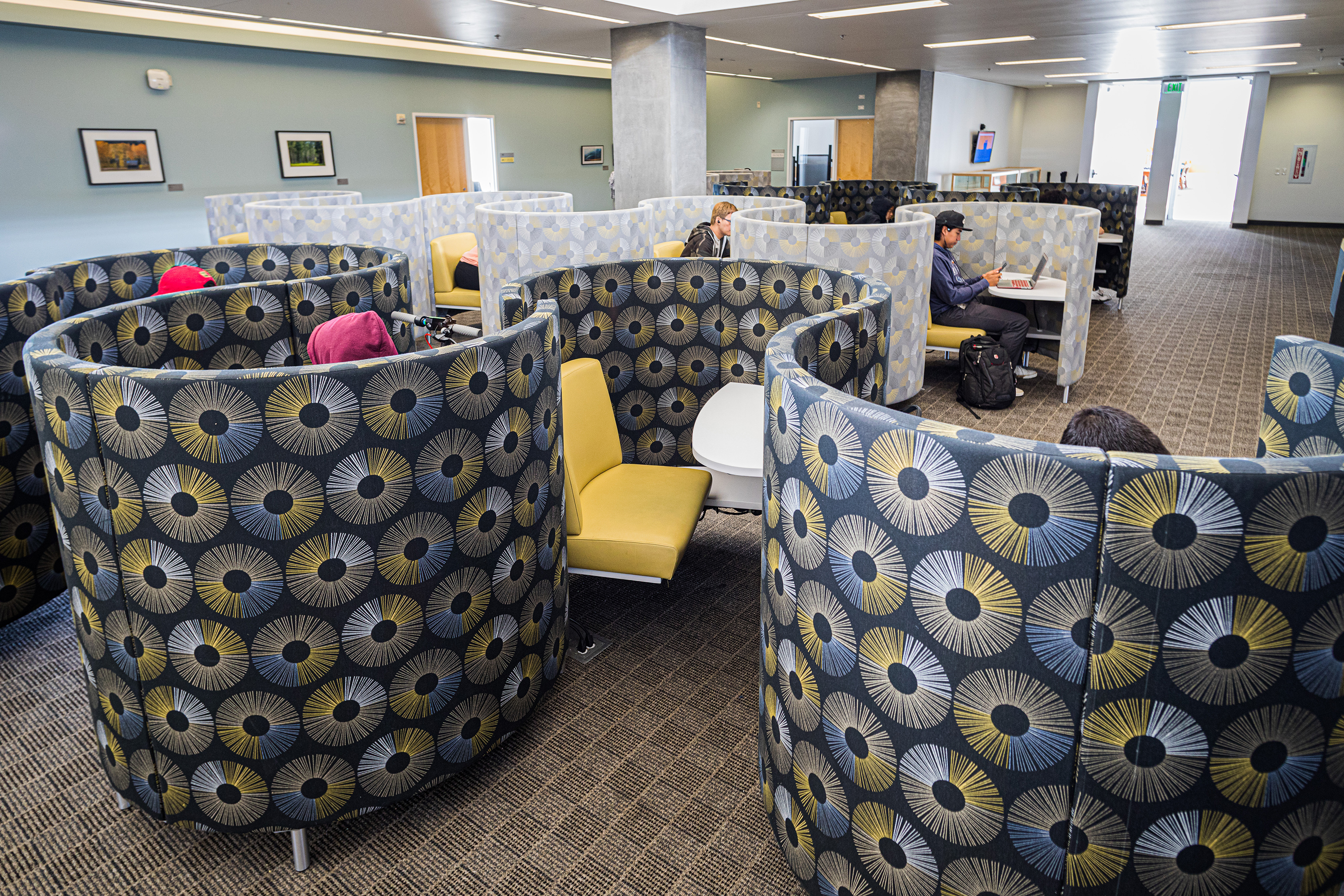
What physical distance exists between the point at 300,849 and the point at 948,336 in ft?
19.0

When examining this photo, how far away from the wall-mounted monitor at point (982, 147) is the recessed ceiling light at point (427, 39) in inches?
513

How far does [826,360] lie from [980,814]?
1374 mm

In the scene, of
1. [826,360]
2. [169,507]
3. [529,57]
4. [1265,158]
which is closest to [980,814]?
[826,360]

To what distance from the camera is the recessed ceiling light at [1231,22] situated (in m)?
10.1

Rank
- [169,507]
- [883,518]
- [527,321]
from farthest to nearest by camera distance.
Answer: [527,321], [169,507], [883,518]

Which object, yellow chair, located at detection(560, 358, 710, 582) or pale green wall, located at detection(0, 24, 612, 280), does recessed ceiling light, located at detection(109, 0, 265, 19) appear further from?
yellow chair, located at detection(560, 358, 710, 582)

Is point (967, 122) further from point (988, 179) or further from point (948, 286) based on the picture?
point (948, 286)

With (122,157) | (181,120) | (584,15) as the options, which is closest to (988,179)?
(584,15)

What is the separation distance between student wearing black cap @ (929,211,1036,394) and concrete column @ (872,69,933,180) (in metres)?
10.8

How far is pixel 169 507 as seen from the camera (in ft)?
6.68

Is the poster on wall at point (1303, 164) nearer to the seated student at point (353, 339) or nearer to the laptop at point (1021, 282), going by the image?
the laptop at point (1021, 282)

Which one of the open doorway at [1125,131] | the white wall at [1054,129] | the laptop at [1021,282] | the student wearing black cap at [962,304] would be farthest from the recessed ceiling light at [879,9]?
the white wall at [1054,129]

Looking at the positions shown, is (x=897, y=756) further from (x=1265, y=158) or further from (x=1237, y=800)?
(x=1265, y=158)

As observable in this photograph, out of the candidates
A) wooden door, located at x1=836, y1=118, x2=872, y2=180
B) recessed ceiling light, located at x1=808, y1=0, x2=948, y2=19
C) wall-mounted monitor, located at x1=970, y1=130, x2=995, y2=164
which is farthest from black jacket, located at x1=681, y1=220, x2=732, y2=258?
wall-mounted monitor, located at x1=970, y1=130, x2=995, y2=164
